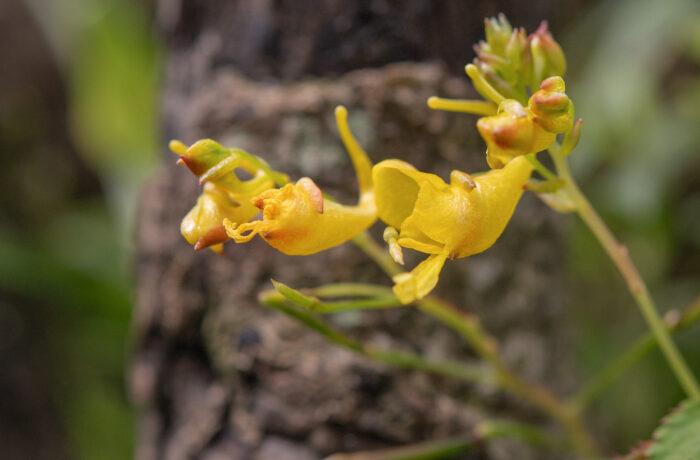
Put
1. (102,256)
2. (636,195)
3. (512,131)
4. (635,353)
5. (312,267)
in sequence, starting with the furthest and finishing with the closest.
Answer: (102,256) → (636,195) → (312,267) → (635,353) → (512,131)

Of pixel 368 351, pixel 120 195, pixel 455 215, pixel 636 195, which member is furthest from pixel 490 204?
pixel 120 195

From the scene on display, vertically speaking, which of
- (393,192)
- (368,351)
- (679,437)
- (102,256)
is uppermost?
(102,256)

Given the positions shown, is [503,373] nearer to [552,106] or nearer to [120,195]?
[552,106]

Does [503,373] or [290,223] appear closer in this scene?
[290,223]

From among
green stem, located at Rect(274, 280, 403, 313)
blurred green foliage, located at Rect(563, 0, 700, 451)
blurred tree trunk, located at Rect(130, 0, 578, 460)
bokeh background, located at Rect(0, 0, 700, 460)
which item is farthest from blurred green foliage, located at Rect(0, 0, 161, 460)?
green stem, located at Rect(274, 280, 403, 313)

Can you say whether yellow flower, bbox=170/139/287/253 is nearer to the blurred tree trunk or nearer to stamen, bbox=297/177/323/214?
stamen, bbox=297/177/323/214

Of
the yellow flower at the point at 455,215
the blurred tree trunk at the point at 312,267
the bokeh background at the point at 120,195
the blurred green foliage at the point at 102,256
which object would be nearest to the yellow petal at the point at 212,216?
the yellow flower at the point at 455,215

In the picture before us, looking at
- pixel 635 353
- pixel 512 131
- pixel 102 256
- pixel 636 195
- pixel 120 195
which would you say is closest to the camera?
pixel 512 131
